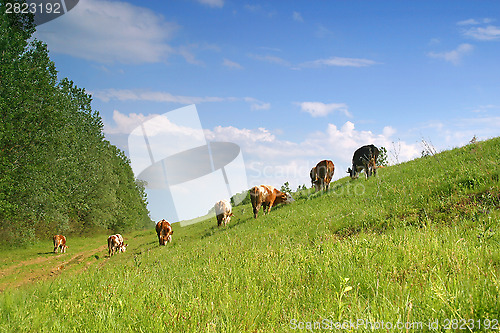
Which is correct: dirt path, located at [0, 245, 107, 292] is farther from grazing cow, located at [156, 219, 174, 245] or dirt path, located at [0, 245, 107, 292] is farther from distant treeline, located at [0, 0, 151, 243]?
grazing cow, located at [156, 219, 174, 245]

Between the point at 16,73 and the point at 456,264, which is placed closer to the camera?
the point at 456,264

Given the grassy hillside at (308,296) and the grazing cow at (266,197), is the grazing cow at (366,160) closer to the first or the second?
the grazing cow at (266,197)

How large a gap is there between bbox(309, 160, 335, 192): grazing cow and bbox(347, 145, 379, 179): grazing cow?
1.83 m

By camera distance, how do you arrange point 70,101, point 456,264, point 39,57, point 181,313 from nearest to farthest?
point 181,313 < point 456,264 < point 39,57 < point 70,101

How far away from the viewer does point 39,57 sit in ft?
97.1

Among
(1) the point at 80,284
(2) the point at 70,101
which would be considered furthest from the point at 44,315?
(2) the point at 70,101

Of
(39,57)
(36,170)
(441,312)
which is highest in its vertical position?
(39,57)

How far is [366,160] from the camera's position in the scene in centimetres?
2403

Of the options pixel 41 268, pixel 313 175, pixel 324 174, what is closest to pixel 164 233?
pixel 41 268

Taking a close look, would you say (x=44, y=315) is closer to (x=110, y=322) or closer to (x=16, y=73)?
(x=110, y=322)

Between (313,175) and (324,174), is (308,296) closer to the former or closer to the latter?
(324,174)

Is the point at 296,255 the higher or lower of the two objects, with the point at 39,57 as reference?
lower

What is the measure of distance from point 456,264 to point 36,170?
31.9 m

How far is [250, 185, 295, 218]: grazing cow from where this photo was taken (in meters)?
25.0
